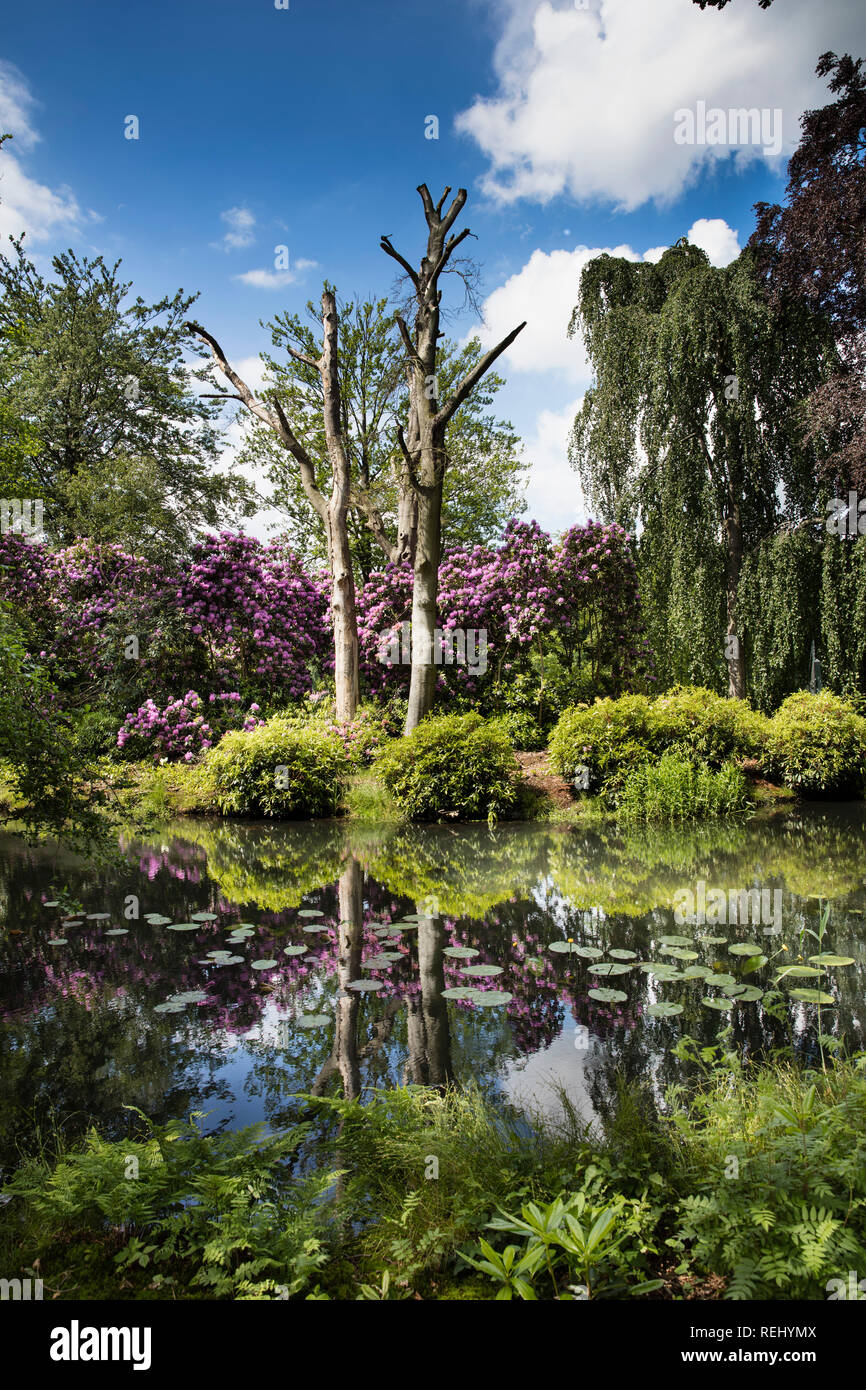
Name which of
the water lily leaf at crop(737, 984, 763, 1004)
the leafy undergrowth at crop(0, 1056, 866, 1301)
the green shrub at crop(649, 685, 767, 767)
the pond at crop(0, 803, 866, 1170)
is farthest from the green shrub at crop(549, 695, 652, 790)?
the leafy undergrowth at crop(0, 1056, 866, 1301)

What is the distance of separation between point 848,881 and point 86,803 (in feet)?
18.2

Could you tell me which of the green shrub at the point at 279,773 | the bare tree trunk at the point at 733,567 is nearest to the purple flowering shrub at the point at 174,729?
the green shrub at the point at 279,773

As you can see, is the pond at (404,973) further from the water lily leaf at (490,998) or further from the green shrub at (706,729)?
the green shrub at (706,729)

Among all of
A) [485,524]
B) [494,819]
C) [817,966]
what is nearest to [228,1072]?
[817,966]

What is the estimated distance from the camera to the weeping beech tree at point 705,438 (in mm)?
12164

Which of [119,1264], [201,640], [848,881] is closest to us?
[119,1264]

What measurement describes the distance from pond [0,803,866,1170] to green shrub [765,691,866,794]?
2621mm

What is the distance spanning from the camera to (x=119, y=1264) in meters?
2.04

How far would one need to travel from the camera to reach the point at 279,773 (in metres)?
9.82

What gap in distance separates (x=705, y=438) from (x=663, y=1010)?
1135 centimetres

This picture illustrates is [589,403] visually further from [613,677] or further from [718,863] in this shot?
[718,863]

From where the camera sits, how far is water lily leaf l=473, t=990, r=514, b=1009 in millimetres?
3832

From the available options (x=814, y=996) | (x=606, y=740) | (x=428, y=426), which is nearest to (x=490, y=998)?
(x=814, y=996)

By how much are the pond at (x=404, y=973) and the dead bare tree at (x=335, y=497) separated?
5415 millimetres
